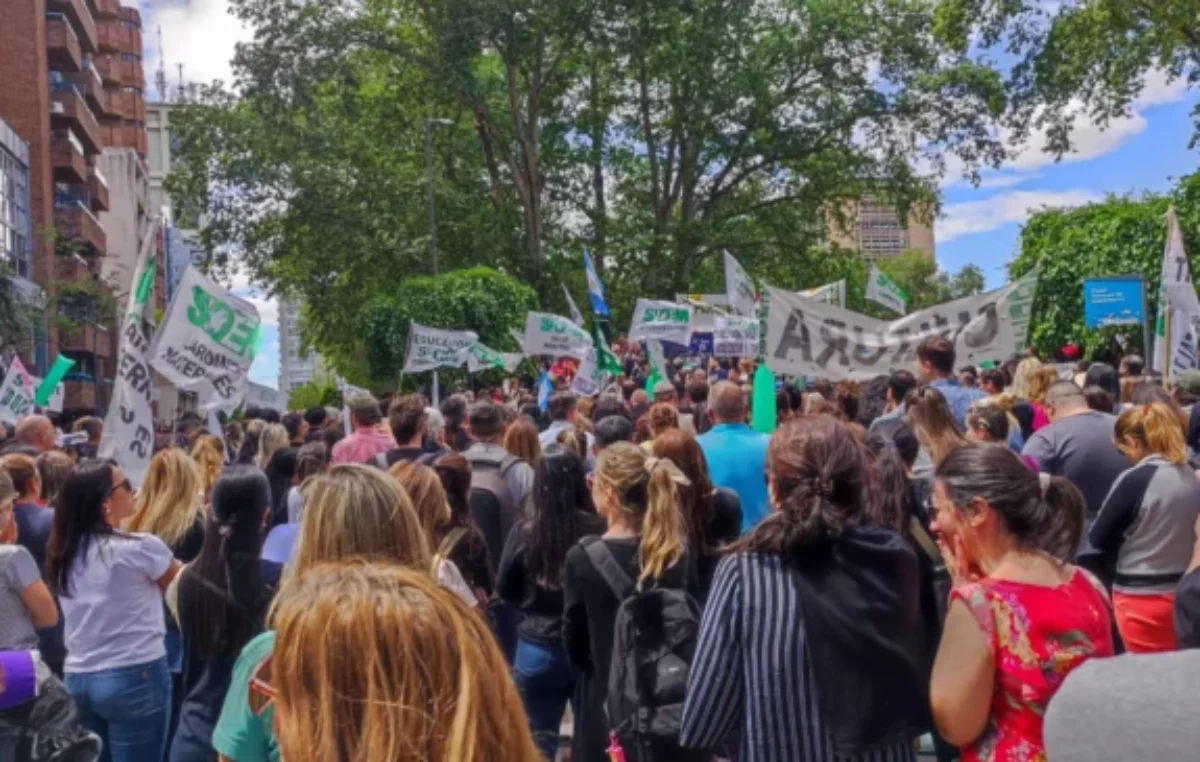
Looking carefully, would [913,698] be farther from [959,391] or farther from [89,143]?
[89,143]

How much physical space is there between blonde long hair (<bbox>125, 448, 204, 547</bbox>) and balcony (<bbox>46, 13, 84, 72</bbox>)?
51.5 metres

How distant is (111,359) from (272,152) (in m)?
37.3

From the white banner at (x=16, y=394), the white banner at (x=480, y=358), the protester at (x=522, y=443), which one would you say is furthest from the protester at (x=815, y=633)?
the white banner at (x=480, y=358)

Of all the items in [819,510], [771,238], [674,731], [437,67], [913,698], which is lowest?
[674,731]

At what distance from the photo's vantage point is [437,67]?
29.4 meters

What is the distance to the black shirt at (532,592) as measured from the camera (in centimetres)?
541

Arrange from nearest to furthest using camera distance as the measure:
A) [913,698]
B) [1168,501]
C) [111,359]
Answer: [913,698] < [1168,501] < [111,359]

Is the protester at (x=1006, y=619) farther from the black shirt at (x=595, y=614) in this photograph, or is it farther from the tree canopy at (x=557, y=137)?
the tree canopy at (x=557, y=137)

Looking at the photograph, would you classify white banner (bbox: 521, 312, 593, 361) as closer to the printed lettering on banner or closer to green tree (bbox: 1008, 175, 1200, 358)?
the printed lettering on banner

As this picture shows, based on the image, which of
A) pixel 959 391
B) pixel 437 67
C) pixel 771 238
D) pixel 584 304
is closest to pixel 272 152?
pixel 437 67

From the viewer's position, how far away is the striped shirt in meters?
3.28

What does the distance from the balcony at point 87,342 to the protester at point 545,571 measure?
152 ft

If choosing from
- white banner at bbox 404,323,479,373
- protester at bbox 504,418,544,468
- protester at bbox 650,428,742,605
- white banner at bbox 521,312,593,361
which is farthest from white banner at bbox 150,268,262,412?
white banner at bbox 404,323,479,373

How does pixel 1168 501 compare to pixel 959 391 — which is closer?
pixel 1168 501
